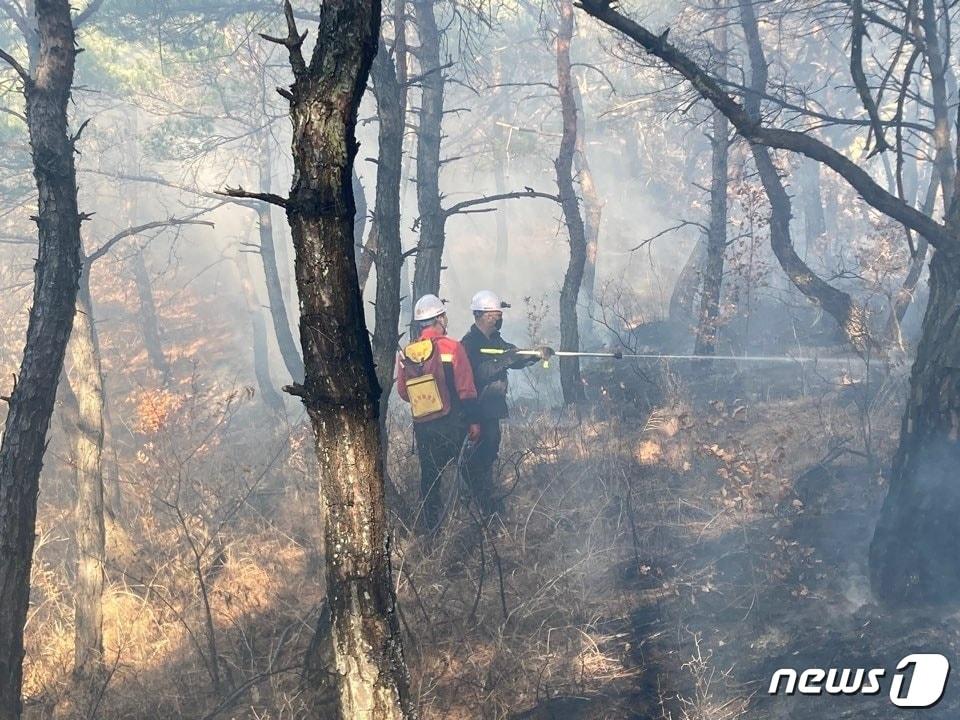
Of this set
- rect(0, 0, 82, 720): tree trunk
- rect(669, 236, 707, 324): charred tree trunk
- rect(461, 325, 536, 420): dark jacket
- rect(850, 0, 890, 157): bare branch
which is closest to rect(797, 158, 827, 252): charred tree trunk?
rect(669, 236, 707, 324): charred tree trunk

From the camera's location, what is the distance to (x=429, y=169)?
10945 millimetres

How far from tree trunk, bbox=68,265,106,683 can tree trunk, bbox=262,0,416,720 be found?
11.5 ft

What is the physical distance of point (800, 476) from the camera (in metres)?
8.12

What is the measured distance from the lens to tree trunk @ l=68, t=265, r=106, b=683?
20.7 ft

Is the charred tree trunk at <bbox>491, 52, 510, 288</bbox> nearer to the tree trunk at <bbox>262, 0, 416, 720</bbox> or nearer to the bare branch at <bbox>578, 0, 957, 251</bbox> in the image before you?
the bare branch at <bbox>578, 0, 957, 251</bbox>

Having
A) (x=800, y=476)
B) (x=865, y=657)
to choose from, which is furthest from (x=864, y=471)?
(x=865, y=657)

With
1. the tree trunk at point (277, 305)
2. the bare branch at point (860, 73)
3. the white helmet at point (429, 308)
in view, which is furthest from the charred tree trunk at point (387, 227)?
the tree trunk at point (277, 305)

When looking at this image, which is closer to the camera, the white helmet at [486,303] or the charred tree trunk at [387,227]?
the charred tree trunk at [387,227]

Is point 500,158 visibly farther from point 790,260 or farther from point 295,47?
point 295,47

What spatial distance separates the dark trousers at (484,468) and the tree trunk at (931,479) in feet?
11.0

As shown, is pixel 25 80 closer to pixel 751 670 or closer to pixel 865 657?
pixel 751 670

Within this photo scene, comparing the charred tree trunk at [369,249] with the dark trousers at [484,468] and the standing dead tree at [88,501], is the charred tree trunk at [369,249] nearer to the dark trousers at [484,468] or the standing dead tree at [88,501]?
the dark trousers at [484,468]

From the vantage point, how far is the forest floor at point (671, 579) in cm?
512

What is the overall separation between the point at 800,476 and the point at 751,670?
3277mm
